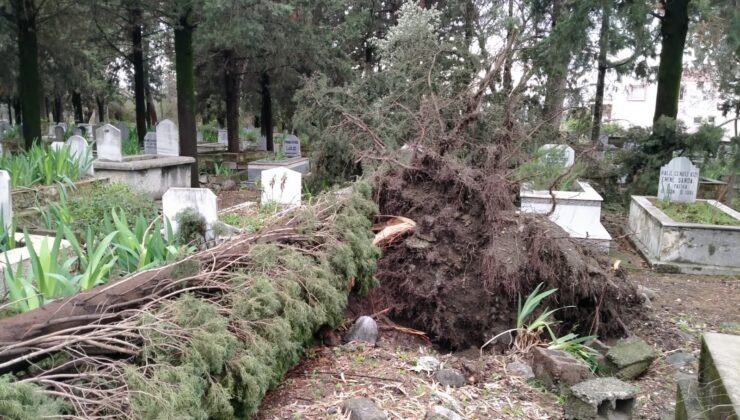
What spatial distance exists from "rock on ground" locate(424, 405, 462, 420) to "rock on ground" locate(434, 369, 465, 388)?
0.49 meters

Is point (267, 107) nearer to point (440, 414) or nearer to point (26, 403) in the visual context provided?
point (440, 414)

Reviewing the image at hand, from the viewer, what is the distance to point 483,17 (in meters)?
18.1

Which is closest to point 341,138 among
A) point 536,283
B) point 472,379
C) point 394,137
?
point 394,137

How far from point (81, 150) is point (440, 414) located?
9093 millimetres

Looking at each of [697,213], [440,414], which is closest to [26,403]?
[440,414]

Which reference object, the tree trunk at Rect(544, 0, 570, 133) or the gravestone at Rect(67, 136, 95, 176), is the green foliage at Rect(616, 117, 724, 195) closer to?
the tree trunk at Rect(544, 0, 570, 133)

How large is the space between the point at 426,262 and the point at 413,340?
75 cm

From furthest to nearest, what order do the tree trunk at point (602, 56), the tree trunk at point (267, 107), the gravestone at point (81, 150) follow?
1. the tree trunk at point (267, 107)
2. the tree trunk at point (602, 56)
3. the gravestone at point (81, 150)

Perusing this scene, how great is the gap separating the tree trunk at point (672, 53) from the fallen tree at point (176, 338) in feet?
37.2

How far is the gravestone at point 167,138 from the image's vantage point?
1346 centimetres

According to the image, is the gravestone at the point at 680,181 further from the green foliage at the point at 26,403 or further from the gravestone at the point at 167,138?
the gravestone at the point at 167,138

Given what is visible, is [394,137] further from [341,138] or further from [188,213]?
[188,213]

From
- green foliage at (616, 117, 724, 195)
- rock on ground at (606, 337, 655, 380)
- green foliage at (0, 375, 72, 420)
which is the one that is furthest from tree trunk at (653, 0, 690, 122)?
green foliage at (0, 375, 72, 420)

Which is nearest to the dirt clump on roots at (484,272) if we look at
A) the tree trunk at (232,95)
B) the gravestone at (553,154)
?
the gravestone at (553,154)
